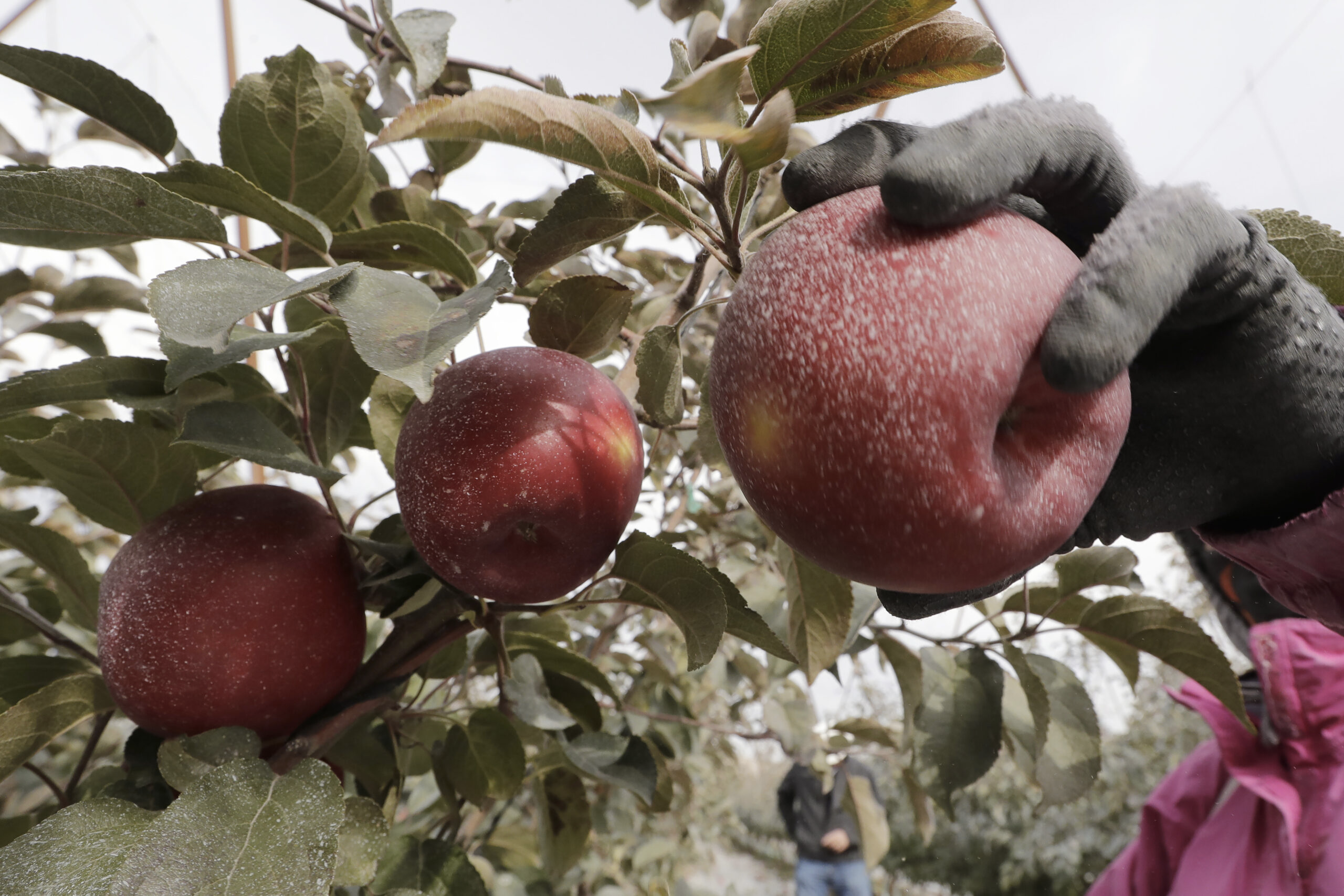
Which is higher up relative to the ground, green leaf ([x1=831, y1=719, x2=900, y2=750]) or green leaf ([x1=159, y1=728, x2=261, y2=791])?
green leaf ([x1=159, y1=728, x2=261, y2=791])

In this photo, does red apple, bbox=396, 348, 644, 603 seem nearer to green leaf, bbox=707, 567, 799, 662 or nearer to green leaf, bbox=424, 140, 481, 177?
green leaf, bbox=707, 567, 799, 662

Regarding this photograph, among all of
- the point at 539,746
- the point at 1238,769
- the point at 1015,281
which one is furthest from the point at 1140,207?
the point at 1238,769

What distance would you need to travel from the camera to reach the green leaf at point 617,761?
2.05ft

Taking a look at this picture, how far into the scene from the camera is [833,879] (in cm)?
367

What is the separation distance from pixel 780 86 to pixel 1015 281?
0.17m

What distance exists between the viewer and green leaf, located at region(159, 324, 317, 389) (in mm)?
361

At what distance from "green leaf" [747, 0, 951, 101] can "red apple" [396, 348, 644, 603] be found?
0.22 meters

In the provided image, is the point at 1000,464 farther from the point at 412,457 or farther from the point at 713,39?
the point at 713,39

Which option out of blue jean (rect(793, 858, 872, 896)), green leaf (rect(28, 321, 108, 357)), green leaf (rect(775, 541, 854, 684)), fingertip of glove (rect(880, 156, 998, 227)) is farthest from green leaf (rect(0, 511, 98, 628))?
blue jean (rect(793, 858, 872, 896))

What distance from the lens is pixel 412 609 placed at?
534 millimetres

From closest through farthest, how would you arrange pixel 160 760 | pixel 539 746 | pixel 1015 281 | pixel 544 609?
pixel 1015 281 < pixel 160 760 < pixel 544 609 < pixel 539 746

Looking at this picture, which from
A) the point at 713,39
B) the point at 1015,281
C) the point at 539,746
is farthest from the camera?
the point at 539,746

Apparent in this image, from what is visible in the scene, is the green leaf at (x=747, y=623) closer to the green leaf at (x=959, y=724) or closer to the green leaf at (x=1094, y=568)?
the green leaf at (x=959, y=724)

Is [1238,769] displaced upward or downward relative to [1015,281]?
downward
